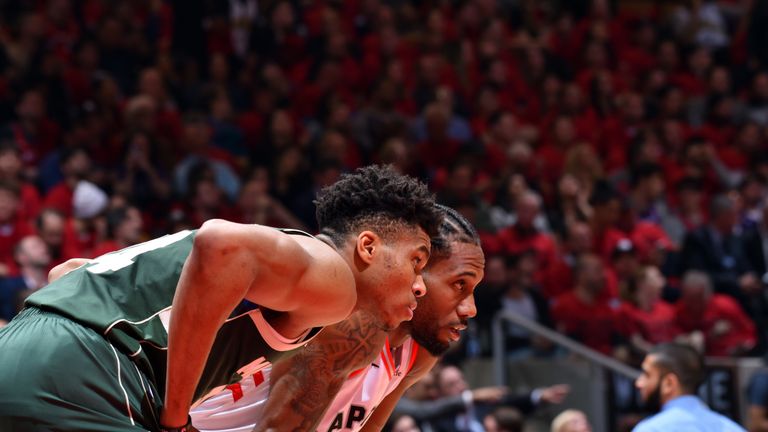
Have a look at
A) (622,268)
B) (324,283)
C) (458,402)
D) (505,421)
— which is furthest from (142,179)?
(324,283)

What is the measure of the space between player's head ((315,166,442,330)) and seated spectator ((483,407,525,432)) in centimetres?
454

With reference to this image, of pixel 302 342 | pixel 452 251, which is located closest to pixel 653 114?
pixel 452 251

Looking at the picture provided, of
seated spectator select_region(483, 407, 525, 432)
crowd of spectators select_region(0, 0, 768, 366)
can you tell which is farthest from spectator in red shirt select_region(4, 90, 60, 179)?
seated spectator select_region(483, 407, 525, 432)

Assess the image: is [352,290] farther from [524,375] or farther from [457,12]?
[457,12]

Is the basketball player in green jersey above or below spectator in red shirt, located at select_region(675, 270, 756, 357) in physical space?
below

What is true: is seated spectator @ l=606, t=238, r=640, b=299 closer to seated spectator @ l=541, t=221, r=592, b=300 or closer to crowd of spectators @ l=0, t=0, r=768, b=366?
crowd of spectators @ l=0, t=0, r=768, b=366

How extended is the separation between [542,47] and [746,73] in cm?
273

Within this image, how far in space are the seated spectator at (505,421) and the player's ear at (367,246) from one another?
4763 mm

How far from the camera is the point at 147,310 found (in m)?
2.82

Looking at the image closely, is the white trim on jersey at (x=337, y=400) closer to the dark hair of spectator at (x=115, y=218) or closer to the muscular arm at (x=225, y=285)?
the muscular arm at (x=225, y=285)

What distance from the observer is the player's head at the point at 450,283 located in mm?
4156

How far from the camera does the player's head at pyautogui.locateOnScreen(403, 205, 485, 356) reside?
13.6 feet

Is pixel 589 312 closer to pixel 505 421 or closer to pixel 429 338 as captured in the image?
pixel 505 421

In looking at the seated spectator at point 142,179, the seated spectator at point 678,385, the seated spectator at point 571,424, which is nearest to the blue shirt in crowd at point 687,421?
the seated spectator at point 678,385
